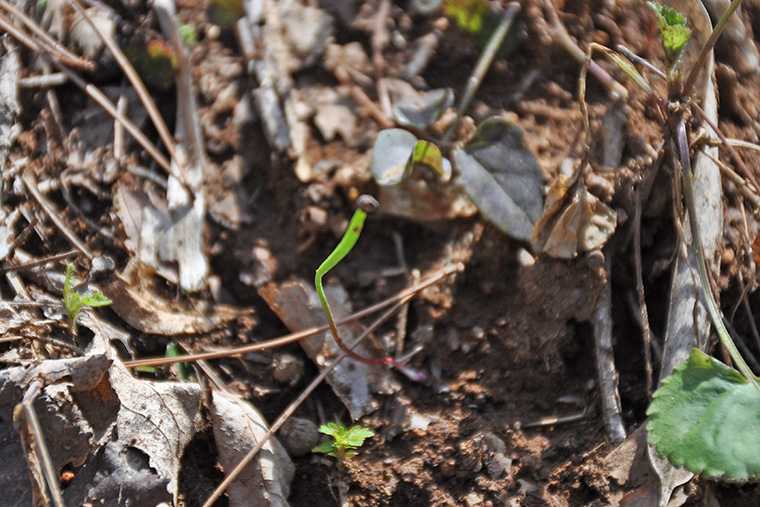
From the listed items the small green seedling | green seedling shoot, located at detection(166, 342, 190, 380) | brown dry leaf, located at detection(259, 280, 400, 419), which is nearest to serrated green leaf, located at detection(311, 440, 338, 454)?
the small green seedling

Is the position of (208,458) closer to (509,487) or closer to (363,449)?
(363,449)

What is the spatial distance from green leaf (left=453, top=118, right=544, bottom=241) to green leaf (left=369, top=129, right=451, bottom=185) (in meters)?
0.06

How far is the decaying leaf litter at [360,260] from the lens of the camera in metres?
1.41

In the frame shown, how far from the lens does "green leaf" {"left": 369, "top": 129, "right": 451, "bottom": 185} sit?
1.45 metres

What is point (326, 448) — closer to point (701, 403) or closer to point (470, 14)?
point (701, 403)

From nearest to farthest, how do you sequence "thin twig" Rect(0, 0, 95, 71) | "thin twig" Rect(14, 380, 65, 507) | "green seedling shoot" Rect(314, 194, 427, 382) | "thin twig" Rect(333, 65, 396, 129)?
"thin twig" Rect(14, 380, 65, 507) → "green seedling shoot" Rect(314, 194, 427, 382) → "thin twig" Rect(333, 65, 396, 129) → "thin twig" Rect(0, 0, 95, 71)

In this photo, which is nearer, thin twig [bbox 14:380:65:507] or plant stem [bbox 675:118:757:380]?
thin twig [bbox 14:380:65:507]

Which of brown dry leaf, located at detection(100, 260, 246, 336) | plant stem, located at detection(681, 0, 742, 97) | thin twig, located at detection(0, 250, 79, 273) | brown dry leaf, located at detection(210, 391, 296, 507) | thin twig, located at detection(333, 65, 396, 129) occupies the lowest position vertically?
brown dry leaf, located at detection(210, 391, 296, 507)

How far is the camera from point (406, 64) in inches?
65.4

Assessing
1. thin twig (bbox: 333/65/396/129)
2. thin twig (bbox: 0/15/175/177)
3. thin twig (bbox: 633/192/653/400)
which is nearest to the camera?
thin twig (bbox: 633/192/653/400)

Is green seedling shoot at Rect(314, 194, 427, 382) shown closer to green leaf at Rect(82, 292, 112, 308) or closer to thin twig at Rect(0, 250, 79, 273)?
green leaf at Rect(82, 292, 112, 308)

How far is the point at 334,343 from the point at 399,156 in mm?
488

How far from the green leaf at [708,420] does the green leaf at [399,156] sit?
2.32ft

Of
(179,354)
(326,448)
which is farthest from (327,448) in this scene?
(179,354)
